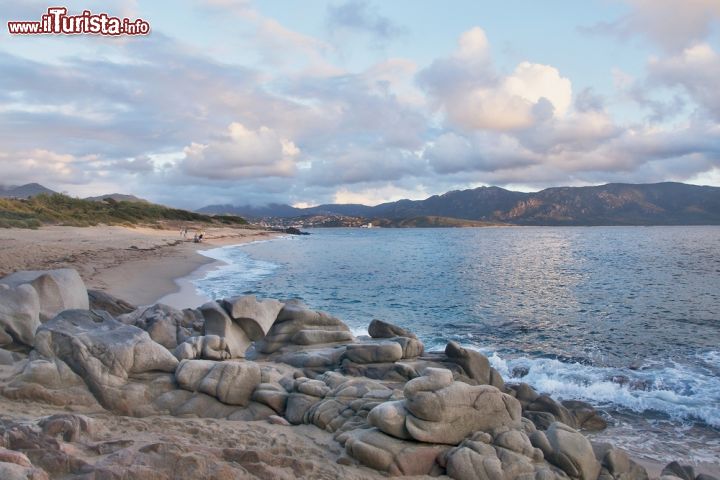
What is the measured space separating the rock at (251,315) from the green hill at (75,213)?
50794 millimetres

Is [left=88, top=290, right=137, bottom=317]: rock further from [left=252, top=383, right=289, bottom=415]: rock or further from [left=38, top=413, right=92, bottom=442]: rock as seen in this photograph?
[left=38, top=413, right=92, bottom=442]: rock

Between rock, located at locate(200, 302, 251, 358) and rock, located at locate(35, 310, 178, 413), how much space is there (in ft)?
10.9

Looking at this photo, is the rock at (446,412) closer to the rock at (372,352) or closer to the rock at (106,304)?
the rock at (372,352)

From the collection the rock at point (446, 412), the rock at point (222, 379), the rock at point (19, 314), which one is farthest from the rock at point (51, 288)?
the rock at point (446, 412)

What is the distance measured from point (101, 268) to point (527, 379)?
2866cm

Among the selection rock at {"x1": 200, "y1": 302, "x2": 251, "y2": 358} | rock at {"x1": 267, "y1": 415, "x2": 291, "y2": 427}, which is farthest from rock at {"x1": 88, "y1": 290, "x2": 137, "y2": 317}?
rock at {"x1": 267, "y1": 415, "x2": 291, "y2": 427}

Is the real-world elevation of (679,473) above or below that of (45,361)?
below

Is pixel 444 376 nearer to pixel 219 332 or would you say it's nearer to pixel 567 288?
pixel 219 332

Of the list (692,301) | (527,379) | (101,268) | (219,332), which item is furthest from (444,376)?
(692,301)

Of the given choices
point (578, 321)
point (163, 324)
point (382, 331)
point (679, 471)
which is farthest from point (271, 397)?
point (578, 321)

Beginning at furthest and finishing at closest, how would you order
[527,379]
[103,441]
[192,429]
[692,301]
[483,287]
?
[483,287]
[692,301]
[527,379]
[192,429]
[103,441]

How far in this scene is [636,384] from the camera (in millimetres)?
18766

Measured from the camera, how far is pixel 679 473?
1175cm

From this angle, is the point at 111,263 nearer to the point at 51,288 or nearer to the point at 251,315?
the point at 51,288
